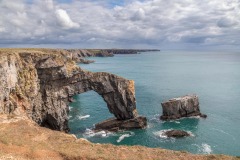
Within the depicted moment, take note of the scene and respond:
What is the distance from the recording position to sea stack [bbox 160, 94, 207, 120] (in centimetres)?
8250

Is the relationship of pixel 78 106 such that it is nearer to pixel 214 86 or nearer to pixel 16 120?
pixel 16 120

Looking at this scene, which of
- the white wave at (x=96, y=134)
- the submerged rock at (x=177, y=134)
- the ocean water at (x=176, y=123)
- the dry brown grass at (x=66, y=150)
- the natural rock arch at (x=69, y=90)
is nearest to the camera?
the dry brown grass at (x=66, y=150)

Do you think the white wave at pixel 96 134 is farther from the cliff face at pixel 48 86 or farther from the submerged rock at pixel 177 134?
the submerged rock at pixel 177 134

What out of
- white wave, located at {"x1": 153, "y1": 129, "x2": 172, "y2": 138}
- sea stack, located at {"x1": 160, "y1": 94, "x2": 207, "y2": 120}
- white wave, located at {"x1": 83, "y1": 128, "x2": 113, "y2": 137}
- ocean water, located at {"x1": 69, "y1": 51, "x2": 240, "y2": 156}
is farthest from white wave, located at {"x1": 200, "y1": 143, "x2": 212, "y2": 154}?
white wave, located at {"x1": 83, "y1": 128, "x2": 113, "y2": 137}

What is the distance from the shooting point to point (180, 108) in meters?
84.1

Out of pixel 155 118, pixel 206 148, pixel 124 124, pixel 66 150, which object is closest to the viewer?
pixel 66 150

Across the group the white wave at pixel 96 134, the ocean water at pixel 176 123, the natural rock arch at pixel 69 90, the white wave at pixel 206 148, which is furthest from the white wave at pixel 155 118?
the white wave at pixel 206 148

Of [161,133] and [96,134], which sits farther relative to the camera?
[161,133]

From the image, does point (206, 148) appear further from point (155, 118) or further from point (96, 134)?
point (96, 134)

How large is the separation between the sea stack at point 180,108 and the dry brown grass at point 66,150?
156 ft

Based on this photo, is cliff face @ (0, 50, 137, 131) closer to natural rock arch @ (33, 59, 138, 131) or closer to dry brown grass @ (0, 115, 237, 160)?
natural rock arch @ (33, 59, 138, 131)

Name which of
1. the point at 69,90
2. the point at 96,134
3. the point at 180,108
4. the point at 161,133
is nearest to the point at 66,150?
the point at 96,134

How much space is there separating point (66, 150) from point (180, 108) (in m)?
56.0

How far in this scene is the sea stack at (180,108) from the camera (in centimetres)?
8250
